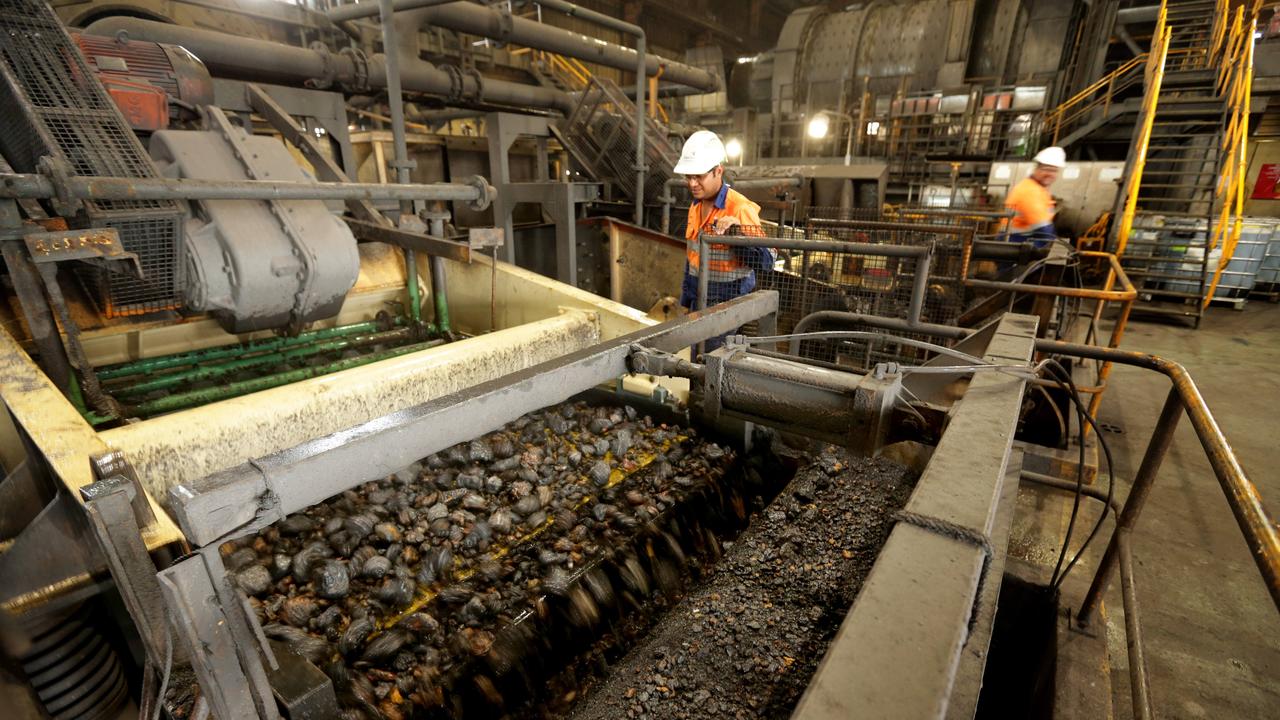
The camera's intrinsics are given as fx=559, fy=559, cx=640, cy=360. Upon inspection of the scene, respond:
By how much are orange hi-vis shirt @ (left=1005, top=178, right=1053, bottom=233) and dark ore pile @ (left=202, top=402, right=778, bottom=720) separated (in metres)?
4.36

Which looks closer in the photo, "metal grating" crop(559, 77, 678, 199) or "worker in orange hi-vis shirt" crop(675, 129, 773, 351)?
"worker in orange hi-vis shirt" crop(675, 129, 773, 351)

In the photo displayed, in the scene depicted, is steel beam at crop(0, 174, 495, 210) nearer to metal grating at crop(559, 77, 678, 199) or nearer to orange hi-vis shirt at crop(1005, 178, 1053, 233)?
metal grating at crop(559, 77, 678, 199)

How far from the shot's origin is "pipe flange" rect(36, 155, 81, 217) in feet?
6.72

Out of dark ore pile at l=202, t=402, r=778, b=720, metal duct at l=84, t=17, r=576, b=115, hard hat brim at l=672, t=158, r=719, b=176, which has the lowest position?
dark ore pile at l=202, t=402, r=778, b=720

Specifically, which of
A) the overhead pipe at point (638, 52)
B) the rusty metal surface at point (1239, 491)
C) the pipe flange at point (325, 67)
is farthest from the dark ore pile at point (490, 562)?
the pipe flange at point (325, 67)

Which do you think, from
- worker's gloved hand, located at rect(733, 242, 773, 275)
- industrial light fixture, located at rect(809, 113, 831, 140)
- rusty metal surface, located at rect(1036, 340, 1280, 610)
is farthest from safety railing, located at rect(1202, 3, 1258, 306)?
rusty metal surface, located at rect(1036, 340, 1280, 610)

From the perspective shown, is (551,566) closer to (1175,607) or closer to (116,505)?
(116,505)

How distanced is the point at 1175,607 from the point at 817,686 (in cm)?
308

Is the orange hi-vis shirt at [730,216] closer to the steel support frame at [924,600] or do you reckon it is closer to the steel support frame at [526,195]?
the steel support frame at [526,195]

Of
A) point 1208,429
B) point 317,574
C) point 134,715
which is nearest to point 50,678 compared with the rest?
point 134,715

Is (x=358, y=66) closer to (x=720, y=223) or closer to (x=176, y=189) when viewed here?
(x=176, y=189)

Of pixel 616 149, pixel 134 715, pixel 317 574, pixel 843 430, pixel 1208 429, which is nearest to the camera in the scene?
pixel 1208 429

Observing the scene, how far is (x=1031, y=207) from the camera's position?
212 inches

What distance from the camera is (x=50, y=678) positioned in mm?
1499
